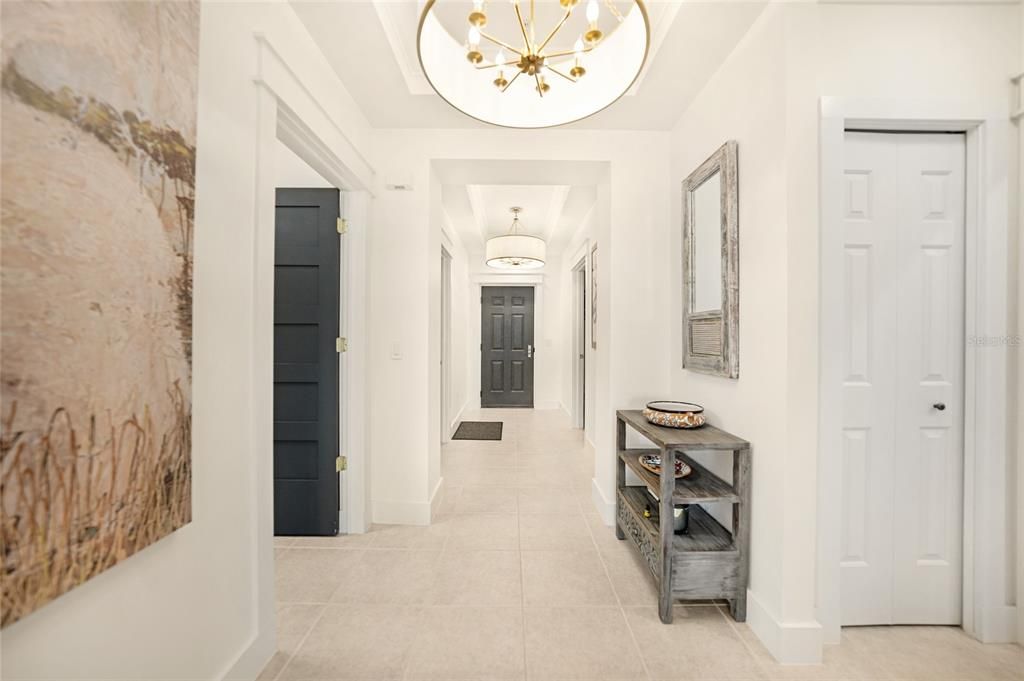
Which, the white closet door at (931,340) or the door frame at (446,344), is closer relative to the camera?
the white closet door at (931,340)

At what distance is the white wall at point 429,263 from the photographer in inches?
109

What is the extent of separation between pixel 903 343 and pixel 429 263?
2.46 meters

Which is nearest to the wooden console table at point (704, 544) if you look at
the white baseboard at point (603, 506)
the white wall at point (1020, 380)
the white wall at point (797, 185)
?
the white wall at point (797, 185)

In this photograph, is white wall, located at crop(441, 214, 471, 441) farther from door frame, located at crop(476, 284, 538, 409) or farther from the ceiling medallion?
the ceiling medallion

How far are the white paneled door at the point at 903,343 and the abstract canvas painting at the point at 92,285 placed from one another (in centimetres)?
236

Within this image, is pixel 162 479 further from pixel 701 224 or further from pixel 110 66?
pixel 701 224

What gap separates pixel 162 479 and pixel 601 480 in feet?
8.24

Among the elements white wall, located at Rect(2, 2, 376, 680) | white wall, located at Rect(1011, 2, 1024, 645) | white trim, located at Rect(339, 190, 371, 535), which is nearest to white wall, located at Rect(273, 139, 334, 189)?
white trim, located at Rect(339, 190, 371, 535)

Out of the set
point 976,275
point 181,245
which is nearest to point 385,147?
point 181,245

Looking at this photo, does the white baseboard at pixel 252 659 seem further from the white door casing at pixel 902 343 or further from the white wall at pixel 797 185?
the white door casing at pixel 902 343

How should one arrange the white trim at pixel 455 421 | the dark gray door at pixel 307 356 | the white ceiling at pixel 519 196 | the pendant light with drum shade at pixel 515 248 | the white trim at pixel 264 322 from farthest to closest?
the white trim at pixel 455 421 → the pendant light with drum shade at pixel 515 248 → the white ceiling at pixel 519 196 → the dark gray door at pixel 307 356 → the white trim at pixel 264 322

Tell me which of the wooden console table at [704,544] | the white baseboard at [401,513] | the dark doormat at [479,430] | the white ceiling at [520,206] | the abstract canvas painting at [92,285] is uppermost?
the white ceiling at [520,206]

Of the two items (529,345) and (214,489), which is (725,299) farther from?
(529,345)

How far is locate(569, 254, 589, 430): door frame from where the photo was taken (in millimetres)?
5512
